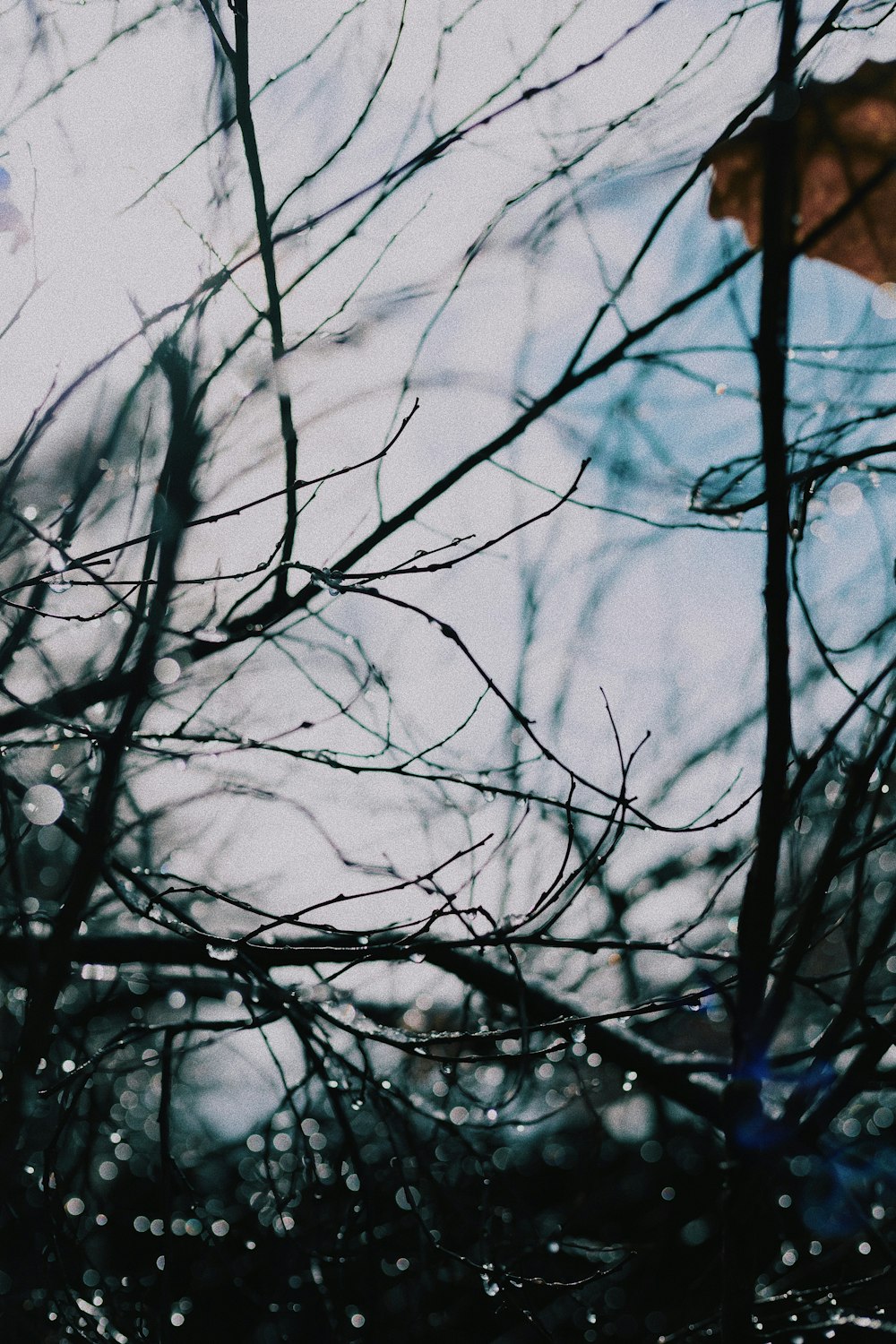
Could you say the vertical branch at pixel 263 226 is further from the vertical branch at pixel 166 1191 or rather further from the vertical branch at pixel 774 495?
the vertical branch at pixel 166 1191

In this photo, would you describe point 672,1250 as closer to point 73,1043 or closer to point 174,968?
point 174,968

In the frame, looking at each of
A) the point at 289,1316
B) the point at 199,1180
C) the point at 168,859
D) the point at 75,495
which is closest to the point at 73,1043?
the point at 168,859

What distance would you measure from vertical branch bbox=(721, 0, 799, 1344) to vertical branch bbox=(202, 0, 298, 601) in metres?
0.93

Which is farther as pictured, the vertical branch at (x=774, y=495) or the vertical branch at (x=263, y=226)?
the vertical branch at (x=263, y=226)

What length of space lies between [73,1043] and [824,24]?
2681 mm

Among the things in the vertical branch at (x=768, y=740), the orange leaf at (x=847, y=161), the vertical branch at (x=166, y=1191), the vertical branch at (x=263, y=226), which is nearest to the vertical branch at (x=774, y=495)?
the vertical branch at (x=768, y=740)

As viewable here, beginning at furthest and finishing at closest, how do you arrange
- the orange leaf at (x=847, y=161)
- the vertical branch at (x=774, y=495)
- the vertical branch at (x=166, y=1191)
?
the orange leaf at (x=847, y=161)
the vertical branch at (x=166, y=1191)
the vertical branch at (x=774, y=495)

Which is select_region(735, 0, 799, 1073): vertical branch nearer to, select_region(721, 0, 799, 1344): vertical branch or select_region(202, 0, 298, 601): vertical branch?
select_region(721, 0, 799, 1344): vertical branch

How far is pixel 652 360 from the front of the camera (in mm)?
2195

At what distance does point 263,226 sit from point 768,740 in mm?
1426

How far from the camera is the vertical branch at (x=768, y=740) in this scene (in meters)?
1.61

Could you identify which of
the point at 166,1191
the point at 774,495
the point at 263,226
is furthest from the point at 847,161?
the point at 166,1191

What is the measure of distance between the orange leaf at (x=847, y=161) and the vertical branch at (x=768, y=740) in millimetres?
76

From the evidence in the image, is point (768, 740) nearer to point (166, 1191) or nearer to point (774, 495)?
point (774, 495)
